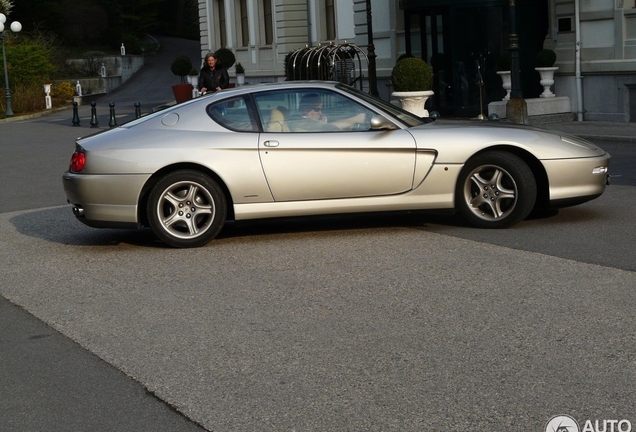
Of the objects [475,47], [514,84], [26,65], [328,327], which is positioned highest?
[26,65]

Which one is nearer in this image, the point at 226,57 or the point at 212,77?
the point at 212,77

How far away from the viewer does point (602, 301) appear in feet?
22.5

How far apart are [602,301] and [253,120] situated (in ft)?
13.5

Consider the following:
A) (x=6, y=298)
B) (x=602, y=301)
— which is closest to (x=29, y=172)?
(x=6, y=298)

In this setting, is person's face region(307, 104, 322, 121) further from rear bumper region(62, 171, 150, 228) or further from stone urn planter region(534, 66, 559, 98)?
stone urn planter region(534, 66, 559, 98)

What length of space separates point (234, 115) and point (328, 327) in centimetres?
384

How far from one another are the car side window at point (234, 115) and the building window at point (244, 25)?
121 ft

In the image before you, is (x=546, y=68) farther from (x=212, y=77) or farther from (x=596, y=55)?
(x=212, y=77)

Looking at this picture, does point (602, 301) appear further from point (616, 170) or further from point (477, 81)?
point (477, 81)

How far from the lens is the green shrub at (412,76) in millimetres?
23859

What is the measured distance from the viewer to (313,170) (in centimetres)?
967

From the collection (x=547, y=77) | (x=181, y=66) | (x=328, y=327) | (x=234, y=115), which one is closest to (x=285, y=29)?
(x=181, y=66)

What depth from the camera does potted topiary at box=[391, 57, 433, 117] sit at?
23.8 meters

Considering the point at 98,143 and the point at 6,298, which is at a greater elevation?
the point at 98,143
